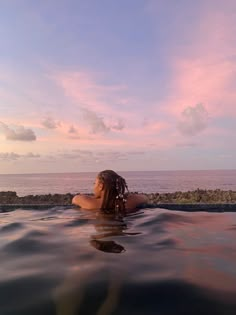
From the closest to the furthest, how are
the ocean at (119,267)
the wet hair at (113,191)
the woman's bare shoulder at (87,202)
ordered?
1. the ocean at (119,267)
2. the wet hair at (113,191)
3. the woman's bare shoulder at (87,202)

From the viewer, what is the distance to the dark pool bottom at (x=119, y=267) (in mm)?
2195

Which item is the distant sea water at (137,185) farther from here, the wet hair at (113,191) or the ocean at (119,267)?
the ocean at (119,267)

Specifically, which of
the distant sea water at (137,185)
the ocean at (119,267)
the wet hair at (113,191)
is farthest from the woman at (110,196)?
the distant sea water at (137,185)

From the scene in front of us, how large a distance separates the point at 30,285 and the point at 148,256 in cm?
120

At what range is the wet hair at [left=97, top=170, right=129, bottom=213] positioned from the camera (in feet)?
19.1

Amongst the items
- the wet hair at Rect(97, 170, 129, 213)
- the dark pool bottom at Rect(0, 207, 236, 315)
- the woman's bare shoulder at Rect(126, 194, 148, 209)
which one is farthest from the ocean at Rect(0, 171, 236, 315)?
the woman's bare shoulder at Rect(126, 194, 148, 209)

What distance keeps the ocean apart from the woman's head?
68 cm

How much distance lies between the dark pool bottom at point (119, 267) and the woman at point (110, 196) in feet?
2.28

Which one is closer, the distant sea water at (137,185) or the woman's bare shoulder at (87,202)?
the woman's bare shoulder at (87,202)

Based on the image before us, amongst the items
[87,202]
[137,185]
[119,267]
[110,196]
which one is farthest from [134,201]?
[137,185]

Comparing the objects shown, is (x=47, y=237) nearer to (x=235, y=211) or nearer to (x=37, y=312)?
(x=37, y=312)

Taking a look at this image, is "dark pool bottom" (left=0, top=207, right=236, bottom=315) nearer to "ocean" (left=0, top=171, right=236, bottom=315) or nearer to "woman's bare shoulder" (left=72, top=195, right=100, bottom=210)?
"ocean" (left=0, top=171, right=236, bottom=315)

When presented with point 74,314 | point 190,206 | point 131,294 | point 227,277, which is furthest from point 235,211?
point 74,314

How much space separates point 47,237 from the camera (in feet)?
14.1
